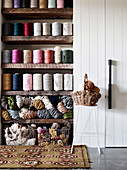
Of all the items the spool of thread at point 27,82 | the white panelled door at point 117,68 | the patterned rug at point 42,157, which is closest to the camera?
the patterned rug at point 42,157

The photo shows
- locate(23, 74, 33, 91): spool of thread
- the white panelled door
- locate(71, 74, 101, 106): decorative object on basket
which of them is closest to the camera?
locate(71, 74, 101, 106): decorative object on basket

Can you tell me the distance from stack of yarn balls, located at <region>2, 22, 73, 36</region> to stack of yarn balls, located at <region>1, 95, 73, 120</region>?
861 mm

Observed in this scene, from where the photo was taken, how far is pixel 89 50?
2936 millimetres

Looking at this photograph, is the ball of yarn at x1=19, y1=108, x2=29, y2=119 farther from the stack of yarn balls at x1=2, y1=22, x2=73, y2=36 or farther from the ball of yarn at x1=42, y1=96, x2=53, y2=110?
the stack of yarn balls at x1=2, y1=22, x2=73, y2=36

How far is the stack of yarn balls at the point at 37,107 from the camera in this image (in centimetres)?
297

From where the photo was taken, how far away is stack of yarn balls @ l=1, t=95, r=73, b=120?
9.74ft

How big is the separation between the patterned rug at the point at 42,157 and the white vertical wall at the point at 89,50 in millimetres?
362

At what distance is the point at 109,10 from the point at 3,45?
1530mm

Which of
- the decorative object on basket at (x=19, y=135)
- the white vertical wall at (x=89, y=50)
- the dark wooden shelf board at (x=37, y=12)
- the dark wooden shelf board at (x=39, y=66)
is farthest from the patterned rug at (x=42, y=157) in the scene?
the dark wooden shelf board at (x=37, y=12)

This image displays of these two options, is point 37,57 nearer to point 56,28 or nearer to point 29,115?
point 56,28

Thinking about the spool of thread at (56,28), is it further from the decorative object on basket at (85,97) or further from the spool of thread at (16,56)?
the decorative object on basket at (85,97)

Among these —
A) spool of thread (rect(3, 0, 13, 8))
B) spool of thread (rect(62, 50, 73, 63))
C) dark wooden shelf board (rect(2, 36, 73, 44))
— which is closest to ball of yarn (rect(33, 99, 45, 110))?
spool of thread (rect(62, 50, 73, 63))

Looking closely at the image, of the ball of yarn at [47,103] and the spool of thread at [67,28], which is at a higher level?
the spool of thread at [67,28]

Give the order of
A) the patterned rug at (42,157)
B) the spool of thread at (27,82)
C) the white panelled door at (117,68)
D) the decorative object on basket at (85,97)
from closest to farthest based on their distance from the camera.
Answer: the patterned rug at (42,157) → the decorative object on basket at (85,97) → the white panelled door at (117,68) → the spool of thread at (27,82)
